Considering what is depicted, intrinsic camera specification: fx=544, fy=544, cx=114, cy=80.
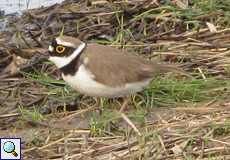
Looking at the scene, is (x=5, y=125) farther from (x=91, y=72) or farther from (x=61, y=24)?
(x=61, y=24)

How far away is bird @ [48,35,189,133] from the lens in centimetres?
580

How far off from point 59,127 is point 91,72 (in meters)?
0.75

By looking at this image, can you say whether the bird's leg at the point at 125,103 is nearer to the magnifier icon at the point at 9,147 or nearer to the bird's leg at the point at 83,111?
the bird's leg at the point at 83,111

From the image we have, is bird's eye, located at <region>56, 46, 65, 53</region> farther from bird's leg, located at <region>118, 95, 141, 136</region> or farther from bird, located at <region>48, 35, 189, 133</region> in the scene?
bird's leg, located at <region>118, 95, 141, 136</region>

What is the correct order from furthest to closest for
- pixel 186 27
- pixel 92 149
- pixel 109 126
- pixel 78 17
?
pixel 78 17 < pixel 186 27 < pixel 109 126 < pixel 92 149

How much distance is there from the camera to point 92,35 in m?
8.09

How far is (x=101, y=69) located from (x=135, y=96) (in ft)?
2.92

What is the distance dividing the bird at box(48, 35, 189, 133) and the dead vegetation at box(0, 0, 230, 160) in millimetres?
308

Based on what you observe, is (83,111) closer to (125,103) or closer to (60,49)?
(125,103)

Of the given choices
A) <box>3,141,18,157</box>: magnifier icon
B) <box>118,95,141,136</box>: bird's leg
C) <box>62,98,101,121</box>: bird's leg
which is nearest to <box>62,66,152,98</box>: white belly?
<box>118,95,141,136</box>: bird's leg

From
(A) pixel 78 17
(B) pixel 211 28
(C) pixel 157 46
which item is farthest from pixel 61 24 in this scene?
(B) pixel 211 28

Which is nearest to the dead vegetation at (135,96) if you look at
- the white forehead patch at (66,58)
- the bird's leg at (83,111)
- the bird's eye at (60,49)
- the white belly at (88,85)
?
the bird's leg at (83,111)

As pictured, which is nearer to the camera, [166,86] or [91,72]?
[91,72]

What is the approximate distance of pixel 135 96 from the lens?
6629 millimetres
